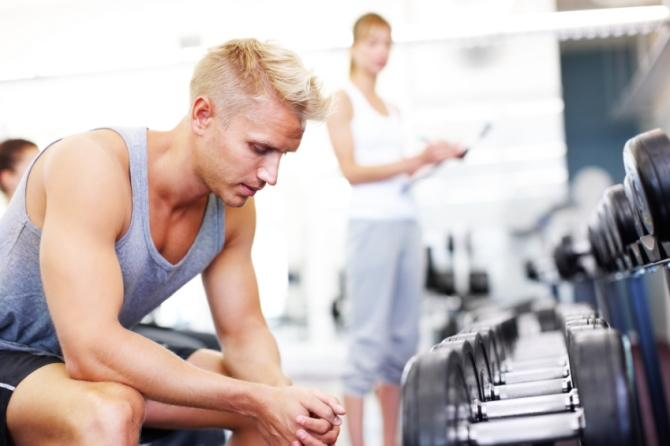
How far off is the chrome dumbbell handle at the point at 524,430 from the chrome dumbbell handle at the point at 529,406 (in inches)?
1.3

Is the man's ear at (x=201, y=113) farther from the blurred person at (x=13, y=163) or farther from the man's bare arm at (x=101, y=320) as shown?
the blurred person at (x=13, y=163)

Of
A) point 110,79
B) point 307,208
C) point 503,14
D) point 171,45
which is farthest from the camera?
point 307,208

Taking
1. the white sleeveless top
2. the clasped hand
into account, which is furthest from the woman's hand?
the clasped hand

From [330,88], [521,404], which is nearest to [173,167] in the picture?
[521,404]

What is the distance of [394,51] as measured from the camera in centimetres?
580

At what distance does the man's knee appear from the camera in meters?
1.07

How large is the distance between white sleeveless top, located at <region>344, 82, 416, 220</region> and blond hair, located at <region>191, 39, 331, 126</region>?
A: 89 centimetres

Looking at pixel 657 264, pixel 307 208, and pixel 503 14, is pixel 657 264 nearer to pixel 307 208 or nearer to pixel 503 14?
pixel 503 14

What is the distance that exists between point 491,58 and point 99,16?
351 cm

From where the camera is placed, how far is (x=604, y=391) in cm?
95

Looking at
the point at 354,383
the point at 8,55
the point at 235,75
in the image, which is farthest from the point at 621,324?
the point at 8,55

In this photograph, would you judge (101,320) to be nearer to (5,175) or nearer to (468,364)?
(468,364)

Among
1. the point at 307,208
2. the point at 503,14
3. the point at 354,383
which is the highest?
the point at 503,14

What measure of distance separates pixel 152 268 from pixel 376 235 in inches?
39.1
